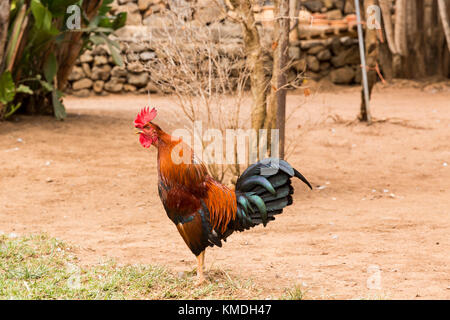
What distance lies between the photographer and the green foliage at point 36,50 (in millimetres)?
8578

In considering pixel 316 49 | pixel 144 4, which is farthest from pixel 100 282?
pixel 144 4

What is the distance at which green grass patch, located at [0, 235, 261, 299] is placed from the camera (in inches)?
148

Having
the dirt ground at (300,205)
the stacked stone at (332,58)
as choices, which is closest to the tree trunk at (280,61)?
the dirt ground at (300,205)

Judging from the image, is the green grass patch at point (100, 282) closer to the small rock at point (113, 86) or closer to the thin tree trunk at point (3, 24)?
the thin tree trunk at point (3, 24)

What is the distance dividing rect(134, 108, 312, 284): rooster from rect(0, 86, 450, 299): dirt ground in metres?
0.46

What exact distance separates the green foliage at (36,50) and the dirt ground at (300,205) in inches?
21.4

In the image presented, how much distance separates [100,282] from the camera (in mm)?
3938

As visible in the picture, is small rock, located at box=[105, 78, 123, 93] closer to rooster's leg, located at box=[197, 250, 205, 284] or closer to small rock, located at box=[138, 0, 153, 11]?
small rock, located at box=[138, 0, 153, 11]

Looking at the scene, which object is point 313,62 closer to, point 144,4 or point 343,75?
point 343,75

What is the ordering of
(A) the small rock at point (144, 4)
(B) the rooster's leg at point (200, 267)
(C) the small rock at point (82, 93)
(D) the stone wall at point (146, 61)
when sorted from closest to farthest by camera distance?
(B) the rooster's leg at point (200, 267) → (C) the small rock at point (82, 93) → (D) the stone wall at point (146, 61) → (A) the small rock at point (144, 4)

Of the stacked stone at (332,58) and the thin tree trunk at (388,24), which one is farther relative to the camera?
the stacked stone at (332,58)

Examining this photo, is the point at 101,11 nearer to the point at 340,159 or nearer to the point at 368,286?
the point at 340,159

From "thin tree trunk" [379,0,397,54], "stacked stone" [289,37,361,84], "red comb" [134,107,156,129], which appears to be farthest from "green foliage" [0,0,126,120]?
"stacked stone" [289,37,361,84]

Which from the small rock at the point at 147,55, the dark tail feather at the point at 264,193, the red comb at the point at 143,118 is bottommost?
the dark tail feather at the point at 264,193
